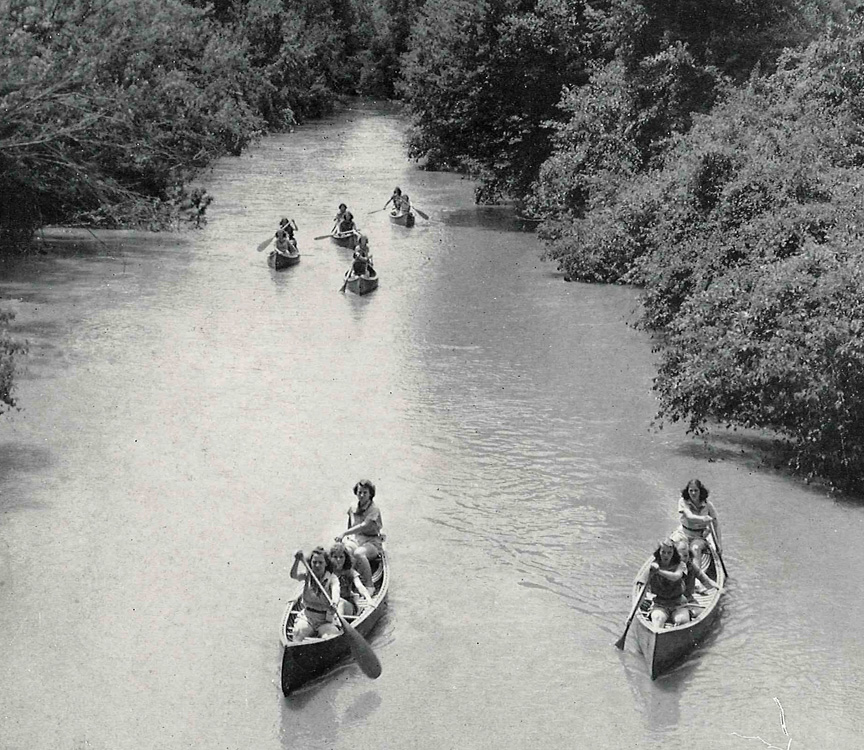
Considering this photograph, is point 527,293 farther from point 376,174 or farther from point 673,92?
point 376,174

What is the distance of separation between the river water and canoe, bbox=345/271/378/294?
27.5 inches

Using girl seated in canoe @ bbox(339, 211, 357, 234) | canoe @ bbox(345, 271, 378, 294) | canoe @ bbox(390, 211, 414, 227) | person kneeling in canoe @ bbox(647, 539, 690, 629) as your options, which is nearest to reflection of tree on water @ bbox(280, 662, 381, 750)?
person kneeling in canoe @ bbox(647, 539, 690, 629)

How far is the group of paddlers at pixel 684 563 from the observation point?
45.6ft

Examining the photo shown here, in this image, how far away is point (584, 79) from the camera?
4038cm

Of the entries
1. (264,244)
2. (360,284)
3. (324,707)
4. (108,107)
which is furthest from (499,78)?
(324,707)

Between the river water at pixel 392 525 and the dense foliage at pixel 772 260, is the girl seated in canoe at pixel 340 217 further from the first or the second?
the dense foliage at pixel 772 260

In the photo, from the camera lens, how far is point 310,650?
13.1m

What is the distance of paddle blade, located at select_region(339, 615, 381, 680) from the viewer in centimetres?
1301

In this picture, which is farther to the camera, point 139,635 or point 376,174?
point 376,174

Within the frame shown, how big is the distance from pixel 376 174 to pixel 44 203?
2198cm

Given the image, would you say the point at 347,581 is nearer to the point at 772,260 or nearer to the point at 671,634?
the point at 671,634

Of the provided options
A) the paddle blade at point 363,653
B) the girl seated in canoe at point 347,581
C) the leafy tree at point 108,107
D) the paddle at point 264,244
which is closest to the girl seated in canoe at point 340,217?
the paddle at point 264,244

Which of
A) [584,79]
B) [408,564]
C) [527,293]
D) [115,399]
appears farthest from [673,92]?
[408,564]

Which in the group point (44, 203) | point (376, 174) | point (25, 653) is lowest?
point (376, 174)
